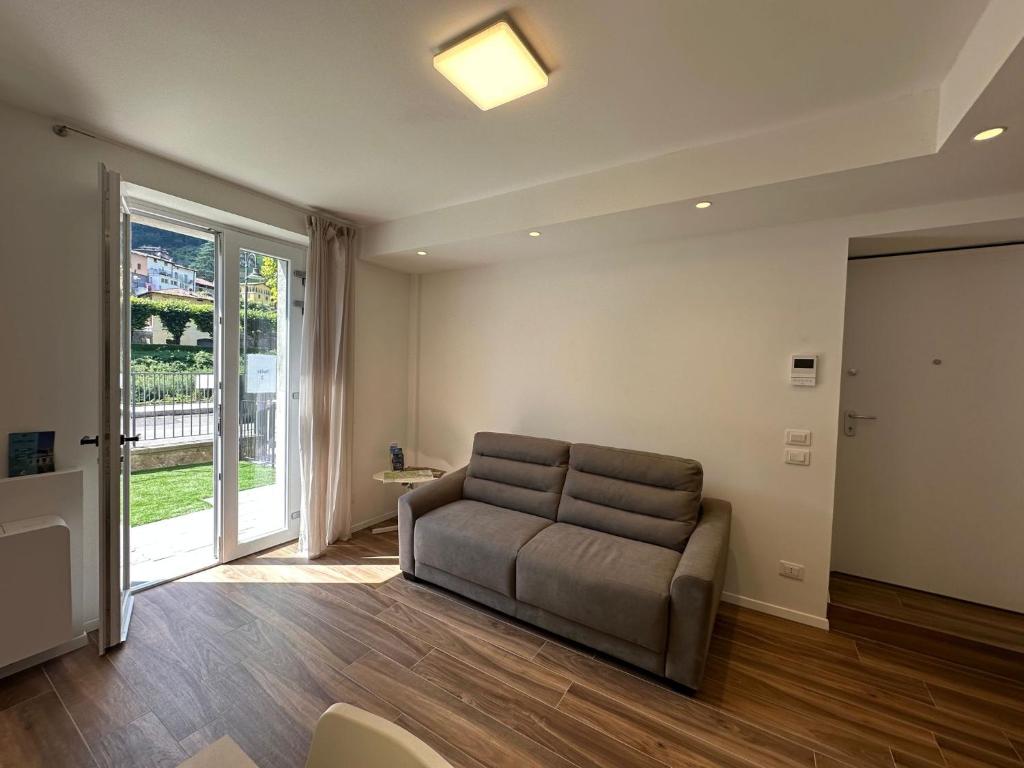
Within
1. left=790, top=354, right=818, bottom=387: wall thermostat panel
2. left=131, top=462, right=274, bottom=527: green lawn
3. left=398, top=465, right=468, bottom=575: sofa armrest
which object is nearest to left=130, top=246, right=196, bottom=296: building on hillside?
left=131, top=462, right=274, bottom=527: green lawn

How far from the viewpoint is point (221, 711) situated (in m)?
1.75

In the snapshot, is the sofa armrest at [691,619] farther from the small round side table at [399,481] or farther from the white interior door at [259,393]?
the white interior door at [259,393]

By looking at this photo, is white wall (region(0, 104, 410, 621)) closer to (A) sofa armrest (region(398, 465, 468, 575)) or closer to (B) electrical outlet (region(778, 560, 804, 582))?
(A) sofa armrest (region(398, 465, 468, 575))

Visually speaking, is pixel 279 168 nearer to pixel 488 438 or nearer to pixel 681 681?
pixel 488 438

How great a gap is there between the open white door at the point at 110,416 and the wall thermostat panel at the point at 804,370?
3.72 metres

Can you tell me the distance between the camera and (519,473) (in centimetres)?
305

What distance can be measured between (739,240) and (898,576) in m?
2.57

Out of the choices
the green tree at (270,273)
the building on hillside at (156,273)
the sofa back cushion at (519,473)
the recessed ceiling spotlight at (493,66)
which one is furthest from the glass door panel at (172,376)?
the recessed ceiling spotlight at (493,66)

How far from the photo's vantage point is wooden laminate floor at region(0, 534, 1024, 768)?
1.61 meters

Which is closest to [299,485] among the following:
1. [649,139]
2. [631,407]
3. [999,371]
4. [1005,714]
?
[631,407]

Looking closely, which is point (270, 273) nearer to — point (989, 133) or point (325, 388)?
point (325, 388)

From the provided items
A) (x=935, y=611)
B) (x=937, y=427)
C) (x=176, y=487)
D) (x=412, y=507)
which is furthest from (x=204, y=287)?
(x=935, y=611)

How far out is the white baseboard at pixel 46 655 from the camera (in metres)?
1.91

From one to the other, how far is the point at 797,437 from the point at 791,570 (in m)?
0.82
